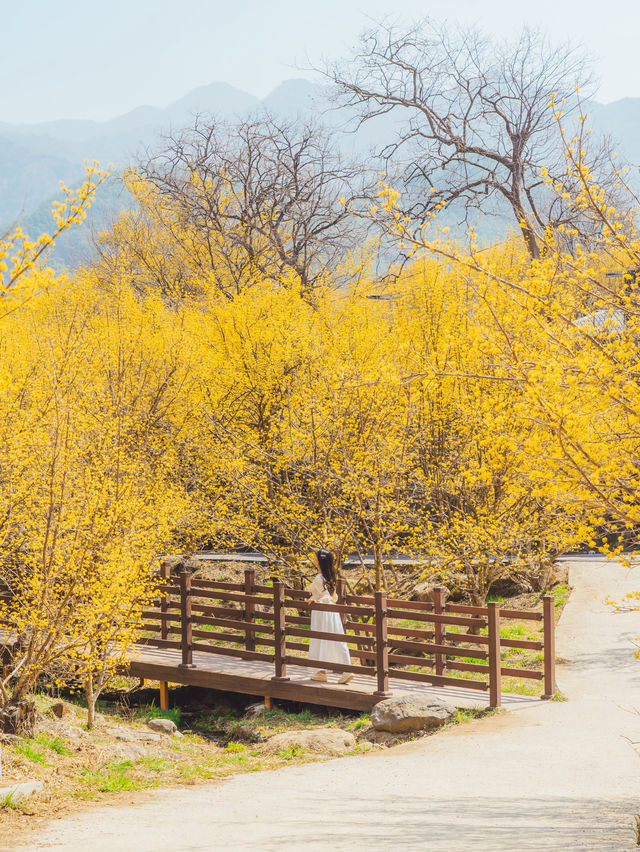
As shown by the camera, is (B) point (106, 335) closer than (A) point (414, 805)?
No

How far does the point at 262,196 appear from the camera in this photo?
24172 mm

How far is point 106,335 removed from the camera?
1722 cm

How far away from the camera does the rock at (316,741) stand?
8.79m

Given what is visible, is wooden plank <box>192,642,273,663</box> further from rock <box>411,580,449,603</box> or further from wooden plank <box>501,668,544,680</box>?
rock <box>411,580,449,603</box>

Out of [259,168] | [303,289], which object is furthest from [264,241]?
[303,289]

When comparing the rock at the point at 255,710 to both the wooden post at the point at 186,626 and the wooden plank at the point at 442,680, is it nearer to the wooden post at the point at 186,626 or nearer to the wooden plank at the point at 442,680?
the wooden post at the point at 186,626

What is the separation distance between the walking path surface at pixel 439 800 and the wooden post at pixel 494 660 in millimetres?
262

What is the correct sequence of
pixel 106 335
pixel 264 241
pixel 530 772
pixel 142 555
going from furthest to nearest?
pixel 264 241, pixel 106 335, pixel 142 555, pixel 530 772

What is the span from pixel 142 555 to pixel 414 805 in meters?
4.79

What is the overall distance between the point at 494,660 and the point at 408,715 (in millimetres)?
1148

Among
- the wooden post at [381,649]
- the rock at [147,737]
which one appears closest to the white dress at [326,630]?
the wooden post at [381,649]

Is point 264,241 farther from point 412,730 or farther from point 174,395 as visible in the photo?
point 412,730

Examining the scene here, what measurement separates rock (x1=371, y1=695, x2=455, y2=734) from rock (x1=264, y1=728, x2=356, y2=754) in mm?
358

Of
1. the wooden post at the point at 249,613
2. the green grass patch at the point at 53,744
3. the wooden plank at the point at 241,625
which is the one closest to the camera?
the green grass patch at the point at 53,744
